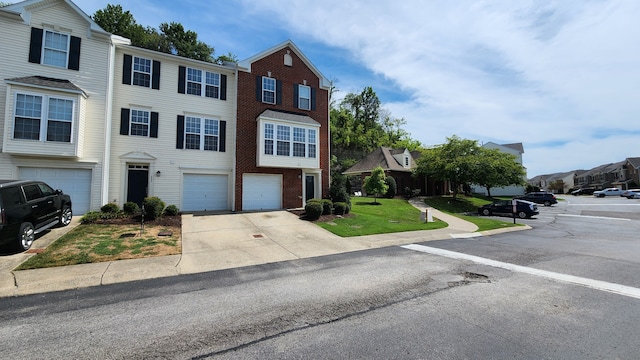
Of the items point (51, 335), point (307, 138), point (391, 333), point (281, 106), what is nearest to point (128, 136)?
point (281, 106)

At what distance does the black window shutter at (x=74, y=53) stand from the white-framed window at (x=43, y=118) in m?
1.98

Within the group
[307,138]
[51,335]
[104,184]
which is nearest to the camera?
[51,335]

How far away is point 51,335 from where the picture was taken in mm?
3924

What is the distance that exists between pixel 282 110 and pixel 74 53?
421 inches

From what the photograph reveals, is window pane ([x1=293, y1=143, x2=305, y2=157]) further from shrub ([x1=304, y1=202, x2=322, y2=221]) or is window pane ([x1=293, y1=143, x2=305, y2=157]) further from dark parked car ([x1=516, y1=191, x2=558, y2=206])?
dark parked car ([x1=516, y1=191, x2=558, y2=206])

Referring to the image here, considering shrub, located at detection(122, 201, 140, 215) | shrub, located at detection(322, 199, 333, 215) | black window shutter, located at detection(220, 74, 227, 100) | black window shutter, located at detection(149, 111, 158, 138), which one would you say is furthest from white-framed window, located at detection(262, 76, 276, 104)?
shrub, located at detection(122, 201, 140, 215)

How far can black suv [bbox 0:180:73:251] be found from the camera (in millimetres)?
7477

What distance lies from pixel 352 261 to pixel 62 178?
14052 millimetres

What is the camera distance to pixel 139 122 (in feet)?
50.3

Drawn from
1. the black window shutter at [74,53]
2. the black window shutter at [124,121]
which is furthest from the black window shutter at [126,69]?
the black window shutter at [74,53]

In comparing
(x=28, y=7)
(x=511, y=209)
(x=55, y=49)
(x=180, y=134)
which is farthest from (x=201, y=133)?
(x=511, y=209)

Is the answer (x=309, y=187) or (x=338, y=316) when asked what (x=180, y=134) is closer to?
(x=309, y=187)

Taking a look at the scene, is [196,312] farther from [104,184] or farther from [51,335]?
[104,184]

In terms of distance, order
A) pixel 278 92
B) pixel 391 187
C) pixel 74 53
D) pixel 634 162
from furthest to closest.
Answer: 1. pixel 634 162
2. pixel 391 187
3. pixel 278 92
4. pixel 74 53
